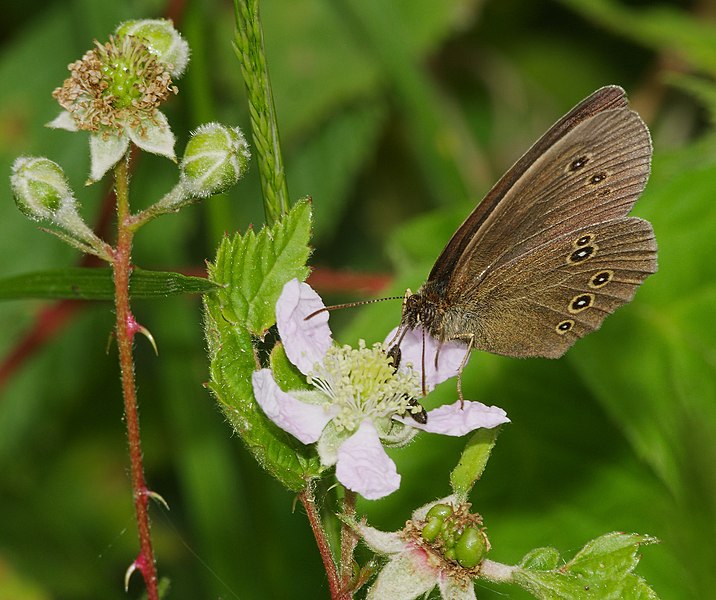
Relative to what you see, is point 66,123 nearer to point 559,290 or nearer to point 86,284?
point 86,284

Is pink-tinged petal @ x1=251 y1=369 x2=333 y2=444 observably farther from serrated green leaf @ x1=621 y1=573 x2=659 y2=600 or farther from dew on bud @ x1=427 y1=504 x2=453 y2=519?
serrated green leaf @ x1=621 y1=573 x2=659 y2=600

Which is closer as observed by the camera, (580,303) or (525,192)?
(525,192)

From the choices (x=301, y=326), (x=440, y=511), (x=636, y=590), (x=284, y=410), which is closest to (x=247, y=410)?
(x=284, y=410)

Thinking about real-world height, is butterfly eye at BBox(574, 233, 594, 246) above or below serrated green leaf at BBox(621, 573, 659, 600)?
above

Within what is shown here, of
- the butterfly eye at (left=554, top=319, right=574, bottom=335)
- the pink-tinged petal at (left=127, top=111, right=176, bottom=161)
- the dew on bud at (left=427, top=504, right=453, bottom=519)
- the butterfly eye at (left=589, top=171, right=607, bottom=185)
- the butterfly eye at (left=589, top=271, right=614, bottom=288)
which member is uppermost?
the butterfly eye at (left=589, top=171, right=607, bottom=185)

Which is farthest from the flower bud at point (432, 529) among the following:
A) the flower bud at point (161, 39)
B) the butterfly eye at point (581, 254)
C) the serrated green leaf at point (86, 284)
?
the butterfly eye at point (581, 254)

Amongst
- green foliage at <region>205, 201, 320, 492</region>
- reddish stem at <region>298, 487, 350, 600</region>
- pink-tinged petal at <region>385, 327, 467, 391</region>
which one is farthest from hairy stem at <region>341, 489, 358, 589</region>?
pink-tinged petal at <region>385, 327, 467, 391</region>
